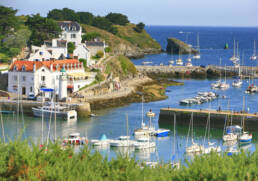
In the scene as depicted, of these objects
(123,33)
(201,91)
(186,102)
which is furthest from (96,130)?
(123,33)

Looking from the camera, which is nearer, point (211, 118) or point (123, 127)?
point (123, 127)

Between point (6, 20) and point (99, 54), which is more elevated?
point (6, 20)

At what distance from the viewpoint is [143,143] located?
4162cm

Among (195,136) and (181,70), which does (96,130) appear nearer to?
(195,136)

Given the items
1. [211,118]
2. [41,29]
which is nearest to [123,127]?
[211,118]

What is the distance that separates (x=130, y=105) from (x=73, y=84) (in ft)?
21.3

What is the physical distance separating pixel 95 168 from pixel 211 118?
87.8 feet

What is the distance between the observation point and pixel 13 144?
25.5m

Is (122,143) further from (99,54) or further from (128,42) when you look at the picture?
(128,42)

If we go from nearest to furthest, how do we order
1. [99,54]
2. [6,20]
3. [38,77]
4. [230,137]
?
[230,137] → [38,77] → [99,54] → [6,20]

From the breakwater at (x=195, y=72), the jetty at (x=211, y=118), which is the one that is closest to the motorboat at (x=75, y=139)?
the jetty at (x=211, y=118)

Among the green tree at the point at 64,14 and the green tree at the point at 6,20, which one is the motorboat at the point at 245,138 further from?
the green tree at the point at 64,14

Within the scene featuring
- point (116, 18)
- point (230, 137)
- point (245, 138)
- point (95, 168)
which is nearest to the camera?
point (95, 168)

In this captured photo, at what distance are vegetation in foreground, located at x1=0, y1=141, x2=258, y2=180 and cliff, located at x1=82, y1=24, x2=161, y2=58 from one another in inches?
3391
